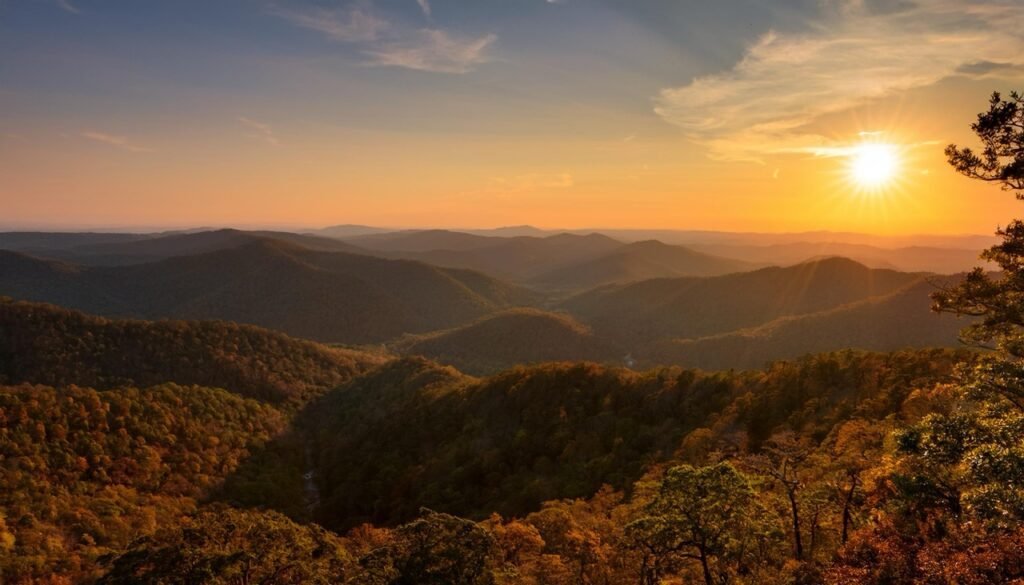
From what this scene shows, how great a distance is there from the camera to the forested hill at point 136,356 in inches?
5212

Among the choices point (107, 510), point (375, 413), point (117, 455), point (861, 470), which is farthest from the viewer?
point (375, 413)

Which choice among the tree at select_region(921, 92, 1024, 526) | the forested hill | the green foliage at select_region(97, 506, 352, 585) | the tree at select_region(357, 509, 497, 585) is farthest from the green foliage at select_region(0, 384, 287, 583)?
the tree at select_region(921, 92, 1024, 526)

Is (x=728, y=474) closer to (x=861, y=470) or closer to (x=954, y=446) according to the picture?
(x=954, y=446)

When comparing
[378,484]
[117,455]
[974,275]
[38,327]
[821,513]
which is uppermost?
[974,275]

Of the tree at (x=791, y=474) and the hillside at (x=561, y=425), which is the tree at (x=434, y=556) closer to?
the tree at (x=791, y=474)

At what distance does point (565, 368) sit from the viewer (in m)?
101

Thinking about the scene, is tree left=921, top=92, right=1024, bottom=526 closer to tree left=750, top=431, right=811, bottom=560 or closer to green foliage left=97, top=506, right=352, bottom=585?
tree left=750, top=431, right=811, bottom=560

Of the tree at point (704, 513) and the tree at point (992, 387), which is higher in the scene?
the tree at point (992, 387)

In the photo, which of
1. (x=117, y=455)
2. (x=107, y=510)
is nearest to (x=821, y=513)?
(x=107, y=510)

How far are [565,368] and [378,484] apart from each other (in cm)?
4176

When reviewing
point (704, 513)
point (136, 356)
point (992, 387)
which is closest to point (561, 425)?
point (704, 513)

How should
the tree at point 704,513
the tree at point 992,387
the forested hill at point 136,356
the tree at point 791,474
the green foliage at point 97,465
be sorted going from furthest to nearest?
the forested hill at point 136,356
the green foliage at point 97,465
the tree at point 791,474
the tree at point 704,513
the tree at point 992,387

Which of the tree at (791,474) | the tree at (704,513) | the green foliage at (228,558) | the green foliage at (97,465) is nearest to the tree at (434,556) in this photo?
the green foliage at (228,558)

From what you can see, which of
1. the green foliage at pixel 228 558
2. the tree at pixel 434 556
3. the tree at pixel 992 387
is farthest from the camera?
the green foliage at pixel 228 558
